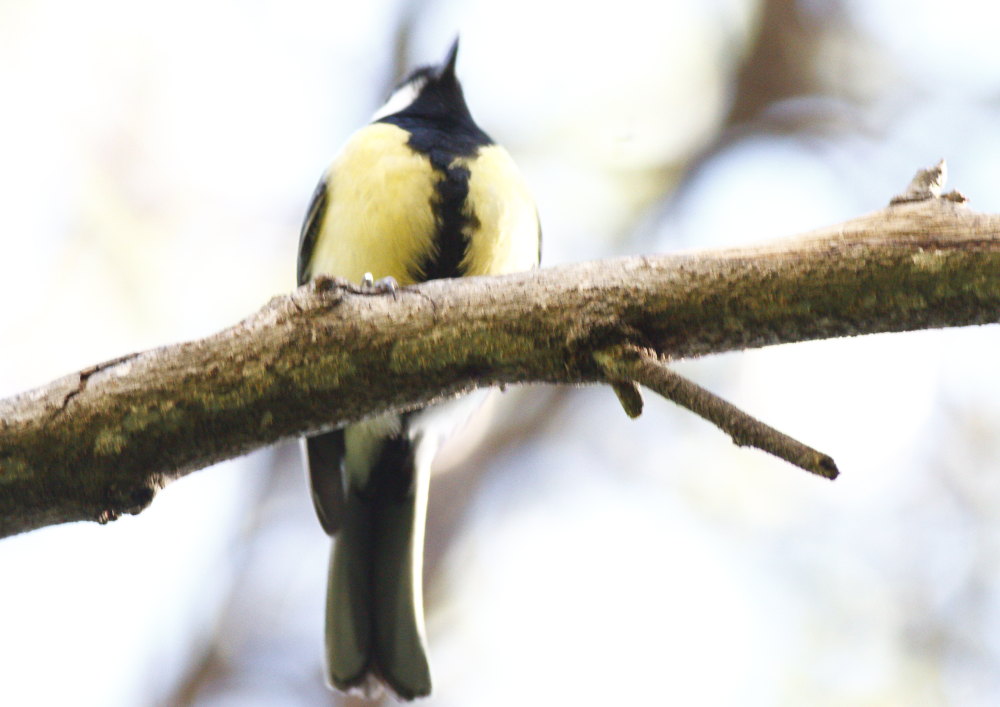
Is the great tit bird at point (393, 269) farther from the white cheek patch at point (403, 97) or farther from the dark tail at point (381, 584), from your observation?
the white cheek patch at point (403, 97)

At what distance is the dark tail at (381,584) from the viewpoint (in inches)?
103

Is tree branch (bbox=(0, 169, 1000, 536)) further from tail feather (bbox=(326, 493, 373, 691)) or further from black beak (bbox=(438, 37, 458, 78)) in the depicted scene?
black beak (bbox=(438, 37, 458, 78))

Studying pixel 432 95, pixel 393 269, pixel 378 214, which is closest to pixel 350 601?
pixel 393 269

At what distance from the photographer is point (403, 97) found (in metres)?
3.38

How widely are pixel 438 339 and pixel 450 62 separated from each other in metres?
2.07

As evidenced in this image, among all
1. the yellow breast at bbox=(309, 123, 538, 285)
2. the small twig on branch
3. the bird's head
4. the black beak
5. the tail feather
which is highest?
the black beak

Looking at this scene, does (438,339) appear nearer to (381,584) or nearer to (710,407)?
(710,407)

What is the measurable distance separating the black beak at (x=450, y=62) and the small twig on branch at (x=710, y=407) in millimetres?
2127

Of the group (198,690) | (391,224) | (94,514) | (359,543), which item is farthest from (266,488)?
(94,514)

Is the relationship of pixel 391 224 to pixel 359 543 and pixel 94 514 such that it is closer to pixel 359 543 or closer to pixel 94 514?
pixel 359 543

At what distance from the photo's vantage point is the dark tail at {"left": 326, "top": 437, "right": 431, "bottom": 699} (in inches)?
103

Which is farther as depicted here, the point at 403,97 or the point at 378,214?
the point at 403,97

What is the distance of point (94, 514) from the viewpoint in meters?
1.54

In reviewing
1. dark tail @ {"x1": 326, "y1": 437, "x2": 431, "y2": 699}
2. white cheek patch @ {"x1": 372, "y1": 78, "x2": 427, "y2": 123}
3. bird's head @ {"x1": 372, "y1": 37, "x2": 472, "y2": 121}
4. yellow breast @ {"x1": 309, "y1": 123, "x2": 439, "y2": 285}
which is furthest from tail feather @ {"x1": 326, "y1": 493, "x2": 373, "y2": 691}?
white cheek patch @ {"x1": 372, "y1": 78, "x2": 427, "y2": 123}
